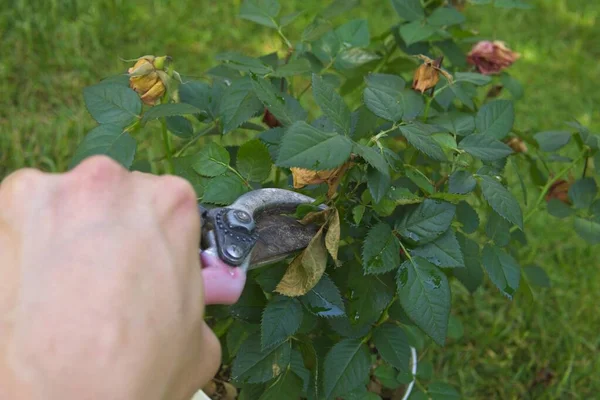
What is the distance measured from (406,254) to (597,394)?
938 mm

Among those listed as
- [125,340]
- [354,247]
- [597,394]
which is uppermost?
[125,340]

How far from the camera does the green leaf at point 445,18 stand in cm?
115

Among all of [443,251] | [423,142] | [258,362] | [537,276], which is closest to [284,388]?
[258,362]

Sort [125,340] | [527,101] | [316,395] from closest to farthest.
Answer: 1. [125,340]
2. [316,395]
3. [527,101]

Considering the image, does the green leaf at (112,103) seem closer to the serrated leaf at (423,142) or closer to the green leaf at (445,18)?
the serrated leaf at (423,142)

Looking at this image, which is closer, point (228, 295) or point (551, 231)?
point (228, 295)

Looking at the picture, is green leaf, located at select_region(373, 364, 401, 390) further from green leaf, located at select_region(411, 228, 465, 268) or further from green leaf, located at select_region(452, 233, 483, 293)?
green leaf, located at select_region(411, 228, 465, 268)

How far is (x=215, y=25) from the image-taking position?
247 cm

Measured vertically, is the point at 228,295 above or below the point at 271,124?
above

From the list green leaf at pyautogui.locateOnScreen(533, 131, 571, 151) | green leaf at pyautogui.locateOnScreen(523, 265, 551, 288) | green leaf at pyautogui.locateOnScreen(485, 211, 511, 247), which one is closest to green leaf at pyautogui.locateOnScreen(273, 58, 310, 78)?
Answer: green leaf at pyautogui.locateOnScreen(485, 211, 511, 247)

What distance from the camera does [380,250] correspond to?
0.83 meters

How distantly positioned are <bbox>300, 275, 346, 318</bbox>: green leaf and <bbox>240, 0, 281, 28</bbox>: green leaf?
1.48 feet

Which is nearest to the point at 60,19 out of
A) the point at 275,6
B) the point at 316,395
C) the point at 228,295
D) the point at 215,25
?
the point at 215,25

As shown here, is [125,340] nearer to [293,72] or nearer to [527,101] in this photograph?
[293,72]
